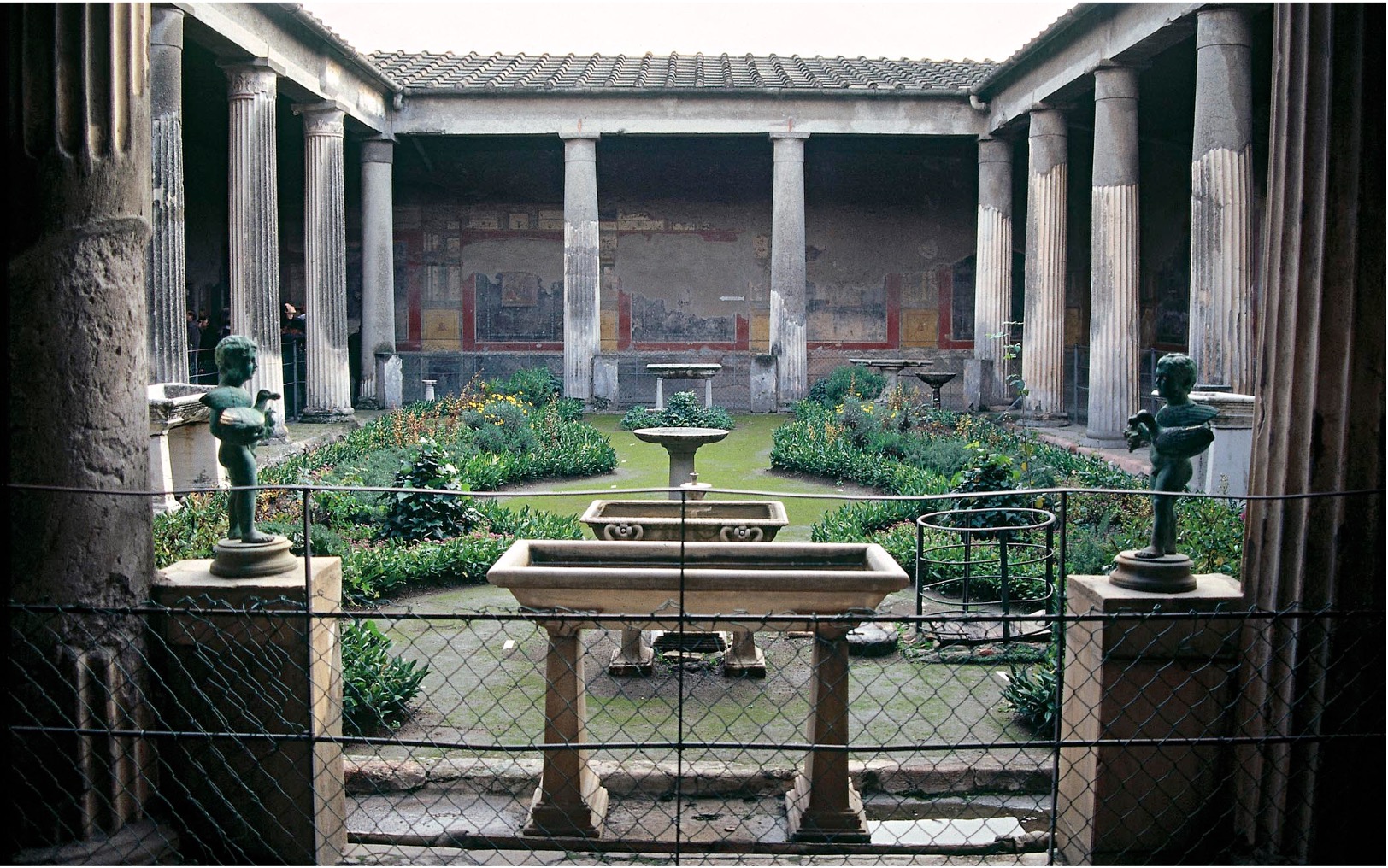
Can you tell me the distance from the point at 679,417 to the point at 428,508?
5.49m

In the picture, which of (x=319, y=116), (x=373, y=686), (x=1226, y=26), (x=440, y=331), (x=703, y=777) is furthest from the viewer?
(x=440, y=331)

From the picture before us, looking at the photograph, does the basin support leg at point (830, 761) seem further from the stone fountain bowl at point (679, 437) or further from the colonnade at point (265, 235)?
the stone fountain bowl at point (679, 437)

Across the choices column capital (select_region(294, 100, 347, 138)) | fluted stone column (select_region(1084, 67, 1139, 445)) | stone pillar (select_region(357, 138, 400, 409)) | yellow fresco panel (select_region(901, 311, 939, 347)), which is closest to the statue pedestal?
fluted stone column (select_region(1084, 67, 1139, 445))

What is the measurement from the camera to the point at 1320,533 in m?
2.99

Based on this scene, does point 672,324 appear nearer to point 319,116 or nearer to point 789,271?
point 789,271

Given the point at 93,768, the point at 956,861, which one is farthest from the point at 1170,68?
Answer: the point at 93,768

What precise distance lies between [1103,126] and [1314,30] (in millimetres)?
9348

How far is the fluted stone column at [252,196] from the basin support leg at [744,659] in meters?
7.22

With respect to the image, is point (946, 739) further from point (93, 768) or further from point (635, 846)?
point (93, 768)

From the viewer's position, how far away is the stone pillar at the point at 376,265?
15836 mm

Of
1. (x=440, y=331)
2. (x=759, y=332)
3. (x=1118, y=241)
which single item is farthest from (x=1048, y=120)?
(x=440, y=331)

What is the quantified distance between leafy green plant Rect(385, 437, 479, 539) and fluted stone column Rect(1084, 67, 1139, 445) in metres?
6.52

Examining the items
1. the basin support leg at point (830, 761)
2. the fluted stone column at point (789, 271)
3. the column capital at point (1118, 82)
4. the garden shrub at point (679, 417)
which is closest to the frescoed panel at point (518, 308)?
the fluted stone column at point (789, 271)

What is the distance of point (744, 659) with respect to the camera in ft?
17.1
